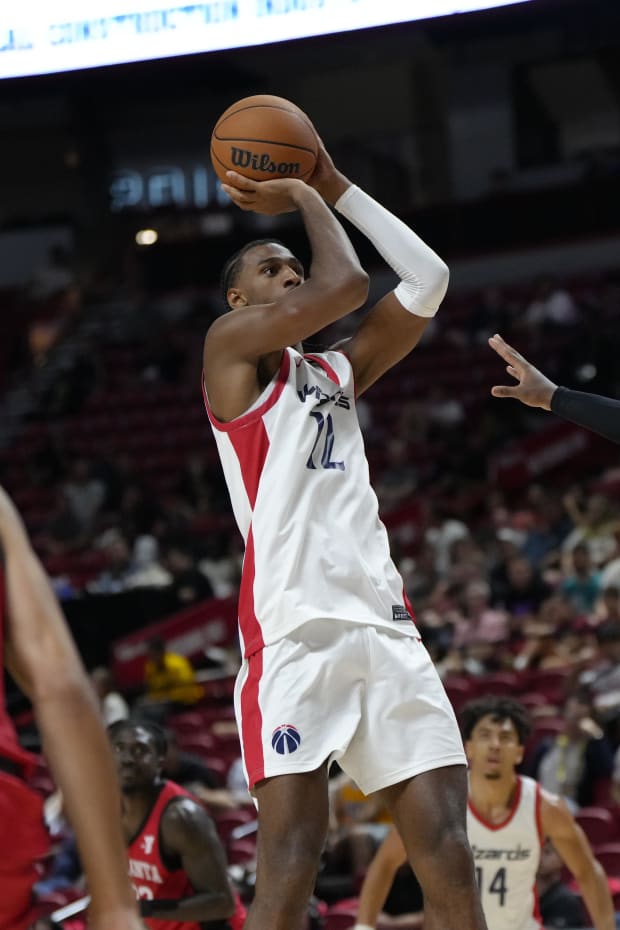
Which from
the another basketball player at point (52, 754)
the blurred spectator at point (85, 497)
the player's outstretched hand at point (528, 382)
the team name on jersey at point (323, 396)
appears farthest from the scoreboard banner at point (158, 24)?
the blurred spectator at point (85, 497)

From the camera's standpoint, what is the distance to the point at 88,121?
22891 millimetres

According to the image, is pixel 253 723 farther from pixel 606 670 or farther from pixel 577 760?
pixel 606 670

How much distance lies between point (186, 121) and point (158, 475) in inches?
362

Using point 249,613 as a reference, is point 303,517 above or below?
above

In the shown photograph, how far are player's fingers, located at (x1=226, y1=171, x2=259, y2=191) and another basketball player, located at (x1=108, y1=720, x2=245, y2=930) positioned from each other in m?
2.03

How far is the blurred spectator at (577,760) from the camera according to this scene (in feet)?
24.4

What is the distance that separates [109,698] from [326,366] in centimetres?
705

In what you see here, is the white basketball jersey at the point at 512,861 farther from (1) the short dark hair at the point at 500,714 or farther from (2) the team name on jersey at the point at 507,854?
(1) the short dark hair at the point at 500,714

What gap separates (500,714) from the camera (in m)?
5.23

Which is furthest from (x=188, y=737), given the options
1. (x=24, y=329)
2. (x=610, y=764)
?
(x=24, y=329)

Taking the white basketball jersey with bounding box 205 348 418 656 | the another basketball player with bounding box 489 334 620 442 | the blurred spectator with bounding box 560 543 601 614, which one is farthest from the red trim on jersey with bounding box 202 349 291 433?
the blurred spectator with bounding box 560 543 601 614

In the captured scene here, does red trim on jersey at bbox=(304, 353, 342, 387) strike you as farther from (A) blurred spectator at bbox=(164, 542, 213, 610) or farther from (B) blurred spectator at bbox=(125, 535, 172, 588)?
(B) blurred spectator at bbox=(125, 535, 172, 588)

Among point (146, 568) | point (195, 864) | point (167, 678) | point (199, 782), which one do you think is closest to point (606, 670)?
point (199, 782)

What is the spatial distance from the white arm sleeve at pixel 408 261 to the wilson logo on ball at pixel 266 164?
0.18 m
